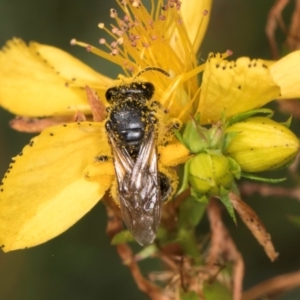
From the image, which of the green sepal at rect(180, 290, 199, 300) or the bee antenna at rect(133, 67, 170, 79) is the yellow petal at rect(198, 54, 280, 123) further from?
the green sepal at rect(180, 290, 199, 300)

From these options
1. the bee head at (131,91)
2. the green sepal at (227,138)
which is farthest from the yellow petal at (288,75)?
the bee head at (131,91)

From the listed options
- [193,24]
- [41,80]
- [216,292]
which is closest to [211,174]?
[216,292]

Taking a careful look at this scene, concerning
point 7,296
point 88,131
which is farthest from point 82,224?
point 88,131

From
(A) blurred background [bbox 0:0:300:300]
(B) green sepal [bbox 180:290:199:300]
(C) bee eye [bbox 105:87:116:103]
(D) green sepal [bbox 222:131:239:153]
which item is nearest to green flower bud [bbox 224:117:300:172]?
(D) green sepal [bbox 222:131:239:153]

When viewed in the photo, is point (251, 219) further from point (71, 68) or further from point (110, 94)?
point (71, 68)

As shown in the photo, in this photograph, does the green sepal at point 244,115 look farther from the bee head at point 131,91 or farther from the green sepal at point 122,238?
the green sepal at point 122,238
